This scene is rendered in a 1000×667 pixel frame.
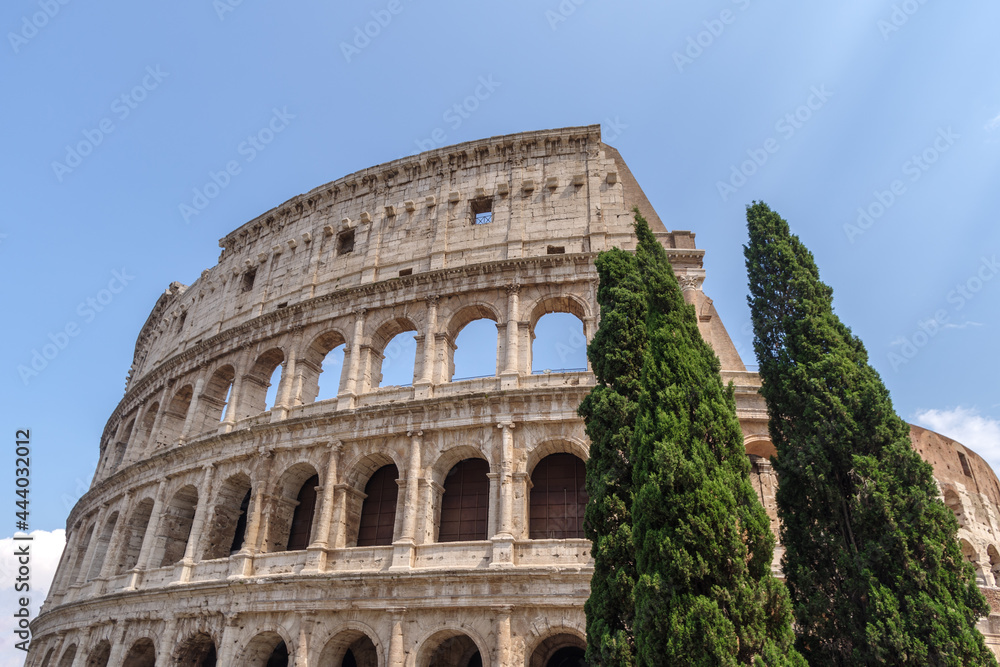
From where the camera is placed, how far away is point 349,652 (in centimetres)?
1538

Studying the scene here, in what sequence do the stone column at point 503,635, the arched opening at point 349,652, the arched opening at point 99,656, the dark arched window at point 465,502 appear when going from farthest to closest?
1. the arched opening at point 99,656
2. the dark arched window at point 465,502
3. the arched opening at point 349,652
4. the stone column at point 503,635

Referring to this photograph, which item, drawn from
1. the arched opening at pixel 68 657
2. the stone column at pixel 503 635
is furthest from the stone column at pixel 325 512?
the arched opening at pixel 68 657

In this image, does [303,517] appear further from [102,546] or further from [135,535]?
[102,546]

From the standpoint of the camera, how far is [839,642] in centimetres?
905

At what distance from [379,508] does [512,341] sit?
5579 mm

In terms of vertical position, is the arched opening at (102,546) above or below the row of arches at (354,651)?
above

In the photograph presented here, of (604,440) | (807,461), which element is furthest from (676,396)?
(807,461)

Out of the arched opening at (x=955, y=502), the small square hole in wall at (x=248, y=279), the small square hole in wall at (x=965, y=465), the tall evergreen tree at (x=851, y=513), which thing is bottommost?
the tall evergreen tree at (x=851, y=513)

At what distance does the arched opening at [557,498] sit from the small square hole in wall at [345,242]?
33.7 ft

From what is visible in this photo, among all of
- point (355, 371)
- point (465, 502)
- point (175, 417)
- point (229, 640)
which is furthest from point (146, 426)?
point (465, 502)

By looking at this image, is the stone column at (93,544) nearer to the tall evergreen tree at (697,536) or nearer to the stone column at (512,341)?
the stone column at (512,341)

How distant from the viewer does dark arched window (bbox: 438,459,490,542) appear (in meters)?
14.8

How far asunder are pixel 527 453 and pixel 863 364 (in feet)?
23.5

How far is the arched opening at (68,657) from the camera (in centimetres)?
1916
